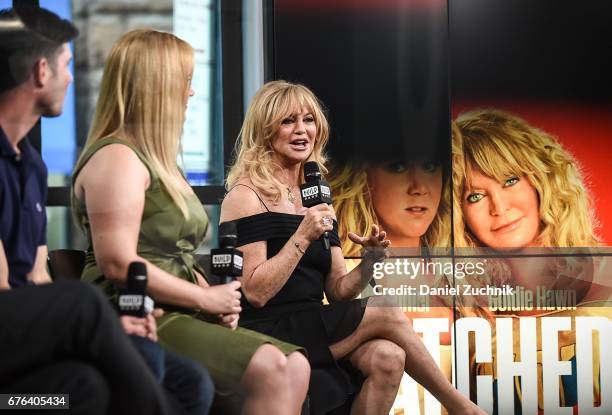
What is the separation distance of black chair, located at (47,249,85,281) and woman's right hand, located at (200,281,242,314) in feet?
1.26

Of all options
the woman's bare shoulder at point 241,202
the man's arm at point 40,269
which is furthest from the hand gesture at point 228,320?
the man's arm at point 40,269

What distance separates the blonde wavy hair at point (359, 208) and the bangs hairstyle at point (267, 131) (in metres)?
0.11

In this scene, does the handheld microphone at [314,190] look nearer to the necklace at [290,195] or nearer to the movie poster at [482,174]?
the necklace at [290,195]

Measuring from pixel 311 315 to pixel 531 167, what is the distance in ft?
3.17

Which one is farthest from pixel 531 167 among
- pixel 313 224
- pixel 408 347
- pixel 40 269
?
pixel 40 269

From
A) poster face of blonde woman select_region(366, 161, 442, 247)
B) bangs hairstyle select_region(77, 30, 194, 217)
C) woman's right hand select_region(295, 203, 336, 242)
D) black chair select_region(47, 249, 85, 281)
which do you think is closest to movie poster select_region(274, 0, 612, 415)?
poster face of blonde woman select_region(366, 161, 442, 247)

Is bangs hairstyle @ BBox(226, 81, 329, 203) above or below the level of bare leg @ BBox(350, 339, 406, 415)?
above

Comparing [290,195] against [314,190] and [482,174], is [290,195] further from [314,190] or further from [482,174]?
[482,174]

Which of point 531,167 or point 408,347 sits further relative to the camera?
point 531,167

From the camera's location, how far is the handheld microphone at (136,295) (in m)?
2.53

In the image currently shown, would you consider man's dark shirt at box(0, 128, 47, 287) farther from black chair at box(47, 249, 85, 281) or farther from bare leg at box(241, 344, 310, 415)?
bare leg at box(241, 344, 310, 415)

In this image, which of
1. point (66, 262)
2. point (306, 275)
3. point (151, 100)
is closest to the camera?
point (151, 100)

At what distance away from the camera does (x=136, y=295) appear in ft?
8.40

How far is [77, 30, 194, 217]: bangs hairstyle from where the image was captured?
8.90 feet
